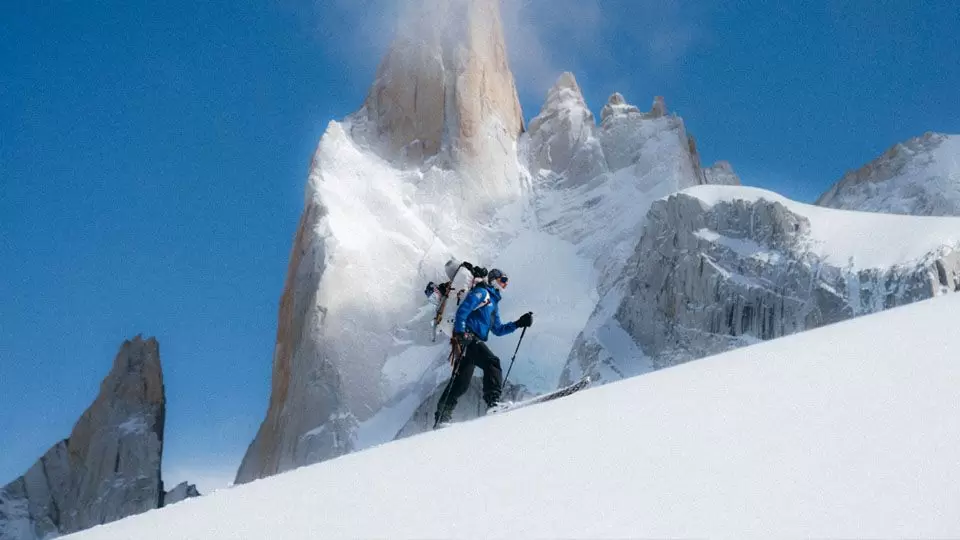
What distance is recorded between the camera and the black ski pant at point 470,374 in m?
10.1

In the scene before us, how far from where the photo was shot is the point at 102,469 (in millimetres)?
67438

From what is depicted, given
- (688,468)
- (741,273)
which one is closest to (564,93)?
(741,273)

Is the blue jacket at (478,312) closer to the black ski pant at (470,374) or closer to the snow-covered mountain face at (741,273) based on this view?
the black ski pant at (470,374)

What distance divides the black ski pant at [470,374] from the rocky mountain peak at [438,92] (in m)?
67.6

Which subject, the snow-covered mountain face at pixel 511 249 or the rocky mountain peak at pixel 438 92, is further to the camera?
the rocky mountain peak at pixel 438 92

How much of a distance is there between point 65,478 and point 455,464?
2795 inches

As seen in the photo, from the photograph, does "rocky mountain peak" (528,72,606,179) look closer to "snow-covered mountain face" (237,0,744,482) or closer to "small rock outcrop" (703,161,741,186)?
"snow-covered mountain face" (237,0,744,482)

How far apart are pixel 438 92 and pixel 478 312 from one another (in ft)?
229

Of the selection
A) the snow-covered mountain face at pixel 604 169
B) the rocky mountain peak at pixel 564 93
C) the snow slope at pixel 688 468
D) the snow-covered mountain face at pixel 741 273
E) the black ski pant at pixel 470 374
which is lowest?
the snow slope at pixel 688 468

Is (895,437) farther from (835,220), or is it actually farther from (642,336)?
(835,220)

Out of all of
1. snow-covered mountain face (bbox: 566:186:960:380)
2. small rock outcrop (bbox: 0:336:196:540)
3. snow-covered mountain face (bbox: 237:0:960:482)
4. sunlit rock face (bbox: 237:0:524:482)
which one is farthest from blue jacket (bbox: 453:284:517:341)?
small rock outcrop (bbox: 0:336:196:540)

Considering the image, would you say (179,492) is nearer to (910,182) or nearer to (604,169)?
(604,169)

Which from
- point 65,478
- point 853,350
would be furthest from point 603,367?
point 853,350

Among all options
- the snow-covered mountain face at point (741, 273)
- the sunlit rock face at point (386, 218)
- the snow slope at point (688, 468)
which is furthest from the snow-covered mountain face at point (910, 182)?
the snow slope at point (688, 468)
